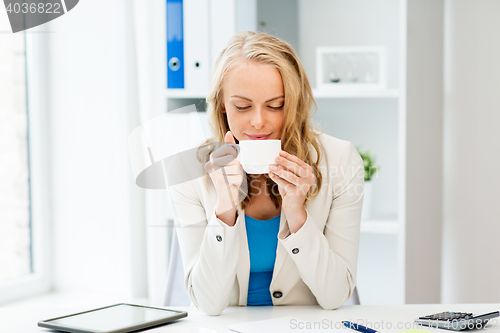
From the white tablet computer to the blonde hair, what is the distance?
16.9 inches

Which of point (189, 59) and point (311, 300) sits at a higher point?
point (189, 59)

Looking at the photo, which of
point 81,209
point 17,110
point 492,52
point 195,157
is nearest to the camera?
point 195,157

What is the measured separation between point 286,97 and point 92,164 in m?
1.46

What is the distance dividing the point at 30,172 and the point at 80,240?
0.41 m

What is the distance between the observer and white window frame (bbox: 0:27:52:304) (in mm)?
2289

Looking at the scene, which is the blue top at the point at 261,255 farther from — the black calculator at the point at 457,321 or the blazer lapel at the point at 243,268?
the black calculator at the point at 457,321

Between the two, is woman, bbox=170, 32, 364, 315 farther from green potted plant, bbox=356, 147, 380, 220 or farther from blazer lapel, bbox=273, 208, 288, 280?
green potted plant, bbox=356, 147, 380, 220

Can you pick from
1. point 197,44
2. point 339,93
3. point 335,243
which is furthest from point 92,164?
point 335,243

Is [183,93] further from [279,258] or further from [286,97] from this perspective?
[279,258]

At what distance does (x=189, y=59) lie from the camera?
1970 mm

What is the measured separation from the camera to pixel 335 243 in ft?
4.09

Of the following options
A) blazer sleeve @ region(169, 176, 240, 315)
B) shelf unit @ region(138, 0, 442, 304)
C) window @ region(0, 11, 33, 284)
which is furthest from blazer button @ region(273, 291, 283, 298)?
window @ region(0, 11, 33, 284)

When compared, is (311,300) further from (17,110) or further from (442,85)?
(17,110)

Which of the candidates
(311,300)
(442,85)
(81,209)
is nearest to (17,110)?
(81,209)
